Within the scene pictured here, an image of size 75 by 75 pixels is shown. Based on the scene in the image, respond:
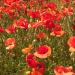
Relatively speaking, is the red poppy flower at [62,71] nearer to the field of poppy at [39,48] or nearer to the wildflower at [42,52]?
the field of poppy at [39,48]

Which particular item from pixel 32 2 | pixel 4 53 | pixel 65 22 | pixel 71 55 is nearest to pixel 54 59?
pixel 71 55

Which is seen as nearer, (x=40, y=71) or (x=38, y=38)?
(x=40, y=71)

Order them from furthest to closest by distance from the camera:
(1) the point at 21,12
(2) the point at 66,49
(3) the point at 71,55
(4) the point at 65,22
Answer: (1) the point at 21,12
(4) the point at 65,22
(2) the point at 66,49
(3) the point at 71,55

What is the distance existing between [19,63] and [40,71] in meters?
0.53

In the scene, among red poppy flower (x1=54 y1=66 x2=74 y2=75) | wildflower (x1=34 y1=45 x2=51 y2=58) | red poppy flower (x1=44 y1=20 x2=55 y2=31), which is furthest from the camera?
red poppy flower (x1=44 y1=20 x2=55 y2=31)

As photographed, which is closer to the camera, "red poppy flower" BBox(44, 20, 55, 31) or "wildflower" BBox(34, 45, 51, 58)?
"wildflower" BBox(34, 45, 51, 58)

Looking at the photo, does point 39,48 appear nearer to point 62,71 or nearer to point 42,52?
point 42,52

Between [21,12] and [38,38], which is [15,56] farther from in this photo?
[21,12]

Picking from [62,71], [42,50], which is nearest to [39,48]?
[42,50]

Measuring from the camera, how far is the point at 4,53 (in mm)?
3328

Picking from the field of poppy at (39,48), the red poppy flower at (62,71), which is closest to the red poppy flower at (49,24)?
the field of poppy at (39,48)

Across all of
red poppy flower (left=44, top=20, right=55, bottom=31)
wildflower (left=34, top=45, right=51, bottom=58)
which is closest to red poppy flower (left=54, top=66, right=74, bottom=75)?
wildflower (left=34, top=45, right=51, bottom=58)

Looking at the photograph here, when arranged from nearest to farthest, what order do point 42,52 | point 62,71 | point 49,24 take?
point 62,71
point 42,52
point 49,24

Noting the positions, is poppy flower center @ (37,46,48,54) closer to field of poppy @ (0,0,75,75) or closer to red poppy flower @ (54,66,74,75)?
field of poppy @ (0,0,75,75)
